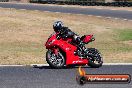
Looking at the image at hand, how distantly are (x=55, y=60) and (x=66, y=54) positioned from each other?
394 mm

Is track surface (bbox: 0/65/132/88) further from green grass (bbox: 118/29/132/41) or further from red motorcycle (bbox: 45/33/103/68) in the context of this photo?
green grass (bbox: 118/29/132/41)

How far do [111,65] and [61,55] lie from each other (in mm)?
1960

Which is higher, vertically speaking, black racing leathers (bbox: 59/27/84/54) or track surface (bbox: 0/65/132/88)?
black racing leathers (bbox: 59/27/84/54)

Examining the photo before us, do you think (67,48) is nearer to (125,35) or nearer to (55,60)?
(55,60)

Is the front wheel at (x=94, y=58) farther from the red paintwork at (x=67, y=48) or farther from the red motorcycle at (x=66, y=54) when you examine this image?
the red paintwork at (x=67, y=48)

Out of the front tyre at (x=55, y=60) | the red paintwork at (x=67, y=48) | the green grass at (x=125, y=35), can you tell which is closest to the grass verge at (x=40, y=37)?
the green grass at (x=125, y=35)

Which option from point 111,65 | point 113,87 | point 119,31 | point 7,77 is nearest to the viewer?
point 113,87

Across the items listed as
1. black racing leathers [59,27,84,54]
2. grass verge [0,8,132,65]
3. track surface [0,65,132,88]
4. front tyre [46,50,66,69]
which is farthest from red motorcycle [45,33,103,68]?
grass verge [0,8,132,65]

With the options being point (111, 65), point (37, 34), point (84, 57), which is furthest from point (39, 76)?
point (37, 34)

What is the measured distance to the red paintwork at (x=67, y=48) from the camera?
15383mm

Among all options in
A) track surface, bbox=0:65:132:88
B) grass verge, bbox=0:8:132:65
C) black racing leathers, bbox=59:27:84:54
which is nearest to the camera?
track surface, bbox=0:65:132:88

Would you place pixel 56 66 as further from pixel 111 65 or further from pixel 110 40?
pixel 110 40

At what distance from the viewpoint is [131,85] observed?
488 inches

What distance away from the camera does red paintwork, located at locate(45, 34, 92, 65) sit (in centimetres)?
1538
